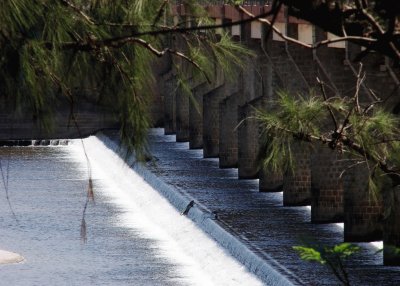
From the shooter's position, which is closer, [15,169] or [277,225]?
[277,225]

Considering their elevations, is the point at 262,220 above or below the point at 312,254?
below

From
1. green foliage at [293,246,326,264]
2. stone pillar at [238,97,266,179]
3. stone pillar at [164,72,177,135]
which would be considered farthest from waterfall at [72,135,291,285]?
green foliage at [293,246,326,264]

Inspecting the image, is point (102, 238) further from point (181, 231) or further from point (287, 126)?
point (287, 126)

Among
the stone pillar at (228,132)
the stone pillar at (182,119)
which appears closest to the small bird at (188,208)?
the stone pillar at (228,132)

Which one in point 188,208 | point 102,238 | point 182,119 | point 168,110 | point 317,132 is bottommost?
point 102,238

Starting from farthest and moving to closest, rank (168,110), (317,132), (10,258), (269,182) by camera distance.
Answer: (168,110) → (269,182) → (10,258) → (317,132)

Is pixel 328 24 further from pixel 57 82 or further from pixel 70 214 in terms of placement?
pixel 70 214

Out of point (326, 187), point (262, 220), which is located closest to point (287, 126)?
point (262, 220)

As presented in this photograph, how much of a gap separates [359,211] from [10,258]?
6.21 metres

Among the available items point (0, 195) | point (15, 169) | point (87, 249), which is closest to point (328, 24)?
point (87, 249)

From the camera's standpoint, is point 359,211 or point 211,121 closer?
point 359,211

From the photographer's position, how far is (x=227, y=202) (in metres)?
31.2

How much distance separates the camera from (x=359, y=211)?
83.5 feet

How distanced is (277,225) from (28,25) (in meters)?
20.2
